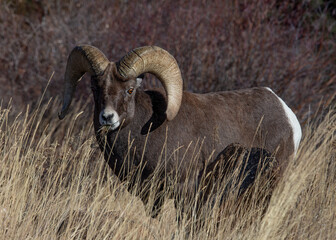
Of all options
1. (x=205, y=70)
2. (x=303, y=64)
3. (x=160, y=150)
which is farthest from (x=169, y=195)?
(x=303, y=64)

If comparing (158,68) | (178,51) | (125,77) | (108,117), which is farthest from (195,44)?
(108,117)

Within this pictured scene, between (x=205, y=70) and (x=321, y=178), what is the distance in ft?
11.0

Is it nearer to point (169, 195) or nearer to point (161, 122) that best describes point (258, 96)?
point (161, 122)

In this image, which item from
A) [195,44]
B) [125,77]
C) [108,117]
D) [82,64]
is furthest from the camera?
[195,44]

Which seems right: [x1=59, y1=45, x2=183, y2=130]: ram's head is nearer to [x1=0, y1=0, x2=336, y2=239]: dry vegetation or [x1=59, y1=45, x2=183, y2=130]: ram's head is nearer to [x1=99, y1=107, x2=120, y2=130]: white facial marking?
[x1=99, y1=107, x2=120, y2=130]: white facial marking

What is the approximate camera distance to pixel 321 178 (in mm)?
5715

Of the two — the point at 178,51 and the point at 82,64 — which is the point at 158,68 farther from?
the point at 178,51

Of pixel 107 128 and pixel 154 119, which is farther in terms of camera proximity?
pixel 154 119

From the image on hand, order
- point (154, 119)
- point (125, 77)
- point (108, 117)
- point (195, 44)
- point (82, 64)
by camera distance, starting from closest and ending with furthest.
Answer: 1. point (108, 117)
2. point (125, 77)
3. point (154, 119)
4. point (82, 64)
5. point (195, 44)

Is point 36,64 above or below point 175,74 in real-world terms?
below

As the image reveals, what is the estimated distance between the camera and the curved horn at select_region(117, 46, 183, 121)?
17.4 ft

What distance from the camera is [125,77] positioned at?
5297 millimetres

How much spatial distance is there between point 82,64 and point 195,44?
351 centimetres

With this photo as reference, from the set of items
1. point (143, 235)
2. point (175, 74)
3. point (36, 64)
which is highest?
point (175, 74)
